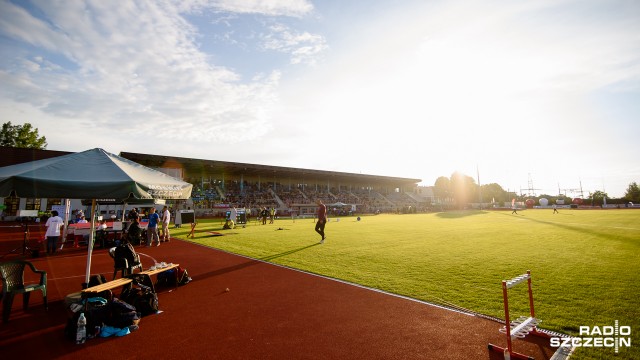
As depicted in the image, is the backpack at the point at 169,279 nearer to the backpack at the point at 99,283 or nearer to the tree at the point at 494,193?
the backpack at the point at 99,283

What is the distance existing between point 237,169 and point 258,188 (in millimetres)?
7598

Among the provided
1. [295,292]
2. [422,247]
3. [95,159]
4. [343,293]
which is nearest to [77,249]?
[95,159]

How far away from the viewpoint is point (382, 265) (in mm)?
9062

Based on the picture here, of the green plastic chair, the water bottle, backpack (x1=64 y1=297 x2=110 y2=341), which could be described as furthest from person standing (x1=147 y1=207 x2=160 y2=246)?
the water bottle

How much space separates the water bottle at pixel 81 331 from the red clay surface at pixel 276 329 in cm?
9

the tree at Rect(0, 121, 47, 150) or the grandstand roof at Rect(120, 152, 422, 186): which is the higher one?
the tree at Rect(0, 121, 47, 150)

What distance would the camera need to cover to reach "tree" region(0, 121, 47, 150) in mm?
48438

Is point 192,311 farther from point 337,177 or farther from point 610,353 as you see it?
point 337,177

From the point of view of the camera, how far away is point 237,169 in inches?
1875

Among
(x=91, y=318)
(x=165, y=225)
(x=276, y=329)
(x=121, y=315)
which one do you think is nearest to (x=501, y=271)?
(x=276, y=329)

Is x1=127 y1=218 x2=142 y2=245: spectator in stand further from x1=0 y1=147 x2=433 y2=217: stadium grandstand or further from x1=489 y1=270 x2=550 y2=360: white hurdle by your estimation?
x1=0 y1=147 x2=433 y2=217: stadium grandstand

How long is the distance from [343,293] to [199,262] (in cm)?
635

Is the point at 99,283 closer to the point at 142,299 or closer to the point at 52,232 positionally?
the point at 142,299

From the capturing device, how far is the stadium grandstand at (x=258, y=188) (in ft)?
125
